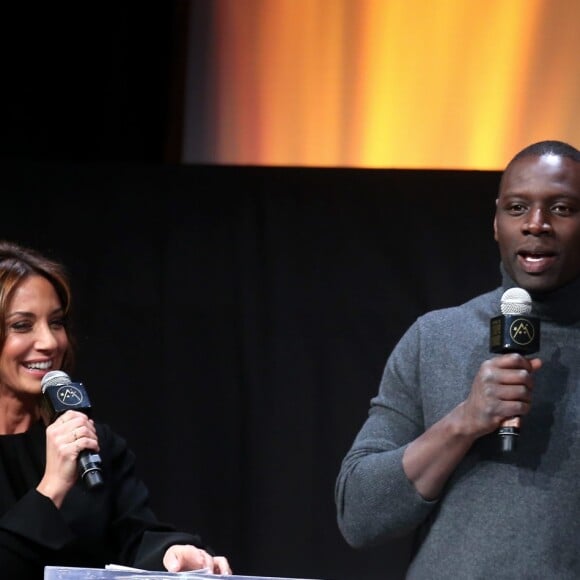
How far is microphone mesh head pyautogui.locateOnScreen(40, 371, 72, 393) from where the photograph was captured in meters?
2.51

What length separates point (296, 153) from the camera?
453 cm

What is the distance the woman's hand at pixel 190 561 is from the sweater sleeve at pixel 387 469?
32cm

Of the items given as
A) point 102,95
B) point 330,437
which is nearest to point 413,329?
point 330,437

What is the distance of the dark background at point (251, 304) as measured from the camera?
163 inches

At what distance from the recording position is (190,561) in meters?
2.57

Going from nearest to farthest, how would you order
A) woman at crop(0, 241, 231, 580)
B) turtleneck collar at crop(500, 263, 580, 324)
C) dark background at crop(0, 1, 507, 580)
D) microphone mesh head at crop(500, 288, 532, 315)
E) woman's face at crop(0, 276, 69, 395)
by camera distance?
microphone mesh head at crop(500, 288, 532, 315) → turtleneck collar at crop(500, 263, 580, 324) → woman at crop(0, 241, 231, 580) → woman's face at crop(0, 276, 69, 395) → dark background at crop(0, 1, 507, 580)

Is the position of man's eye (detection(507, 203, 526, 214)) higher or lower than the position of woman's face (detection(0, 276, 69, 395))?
higher

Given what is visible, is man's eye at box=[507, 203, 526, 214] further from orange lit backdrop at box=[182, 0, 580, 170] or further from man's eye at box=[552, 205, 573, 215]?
orange lit backdrop at box=[182, 0, 580, 170]

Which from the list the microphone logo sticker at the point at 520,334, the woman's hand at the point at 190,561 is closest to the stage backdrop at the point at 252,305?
the woman's hand at the point at 190,561

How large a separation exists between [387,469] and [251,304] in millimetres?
1943

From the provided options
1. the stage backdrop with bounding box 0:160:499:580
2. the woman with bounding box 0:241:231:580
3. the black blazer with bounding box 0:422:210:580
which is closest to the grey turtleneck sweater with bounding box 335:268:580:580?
the woman with bounding box 0:241:231:580

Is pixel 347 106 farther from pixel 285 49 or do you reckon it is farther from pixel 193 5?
pixel 193 5

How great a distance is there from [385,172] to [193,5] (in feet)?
3.35

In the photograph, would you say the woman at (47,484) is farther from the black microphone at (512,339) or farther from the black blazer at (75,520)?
the black microphone at (512,339)
